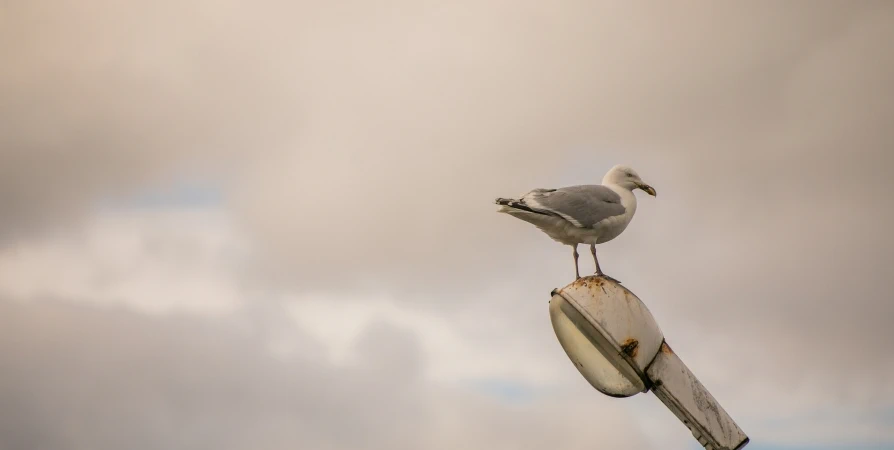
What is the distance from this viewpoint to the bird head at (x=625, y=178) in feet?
64.5

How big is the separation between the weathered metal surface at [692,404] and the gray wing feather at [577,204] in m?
8.02

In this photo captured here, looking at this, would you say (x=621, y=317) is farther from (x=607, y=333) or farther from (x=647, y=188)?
(x=647, y=188)

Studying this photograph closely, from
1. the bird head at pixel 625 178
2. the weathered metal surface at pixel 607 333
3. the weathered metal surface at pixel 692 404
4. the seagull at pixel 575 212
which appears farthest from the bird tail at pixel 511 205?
the weathered metal surface at pixel 692 404

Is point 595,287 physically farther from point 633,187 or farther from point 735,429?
point 633,187

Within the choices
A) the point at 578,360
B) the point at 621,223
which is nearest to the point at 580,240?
the point at 621,223

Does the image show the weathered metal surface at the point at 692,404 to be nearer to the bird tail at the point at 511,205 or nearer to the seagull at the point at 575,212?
the seagull at the point at 575,212

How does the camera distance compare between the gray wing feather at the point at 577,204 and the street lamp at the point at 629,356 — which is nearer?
the street lamp at the point at 629,356

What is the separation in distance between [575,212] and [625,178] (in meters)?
2.47

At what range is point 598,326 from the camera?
31.1 ft

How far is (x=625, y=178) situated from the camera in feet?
64.6

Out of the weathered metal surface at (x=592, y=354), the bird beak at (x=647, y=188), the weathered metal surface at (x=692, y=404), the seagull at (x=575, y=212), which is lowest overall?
the weathered metal surface at (x=692, y=404)

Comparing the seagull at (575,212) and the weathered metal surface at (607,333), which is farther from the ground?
the seagull at (575,212)

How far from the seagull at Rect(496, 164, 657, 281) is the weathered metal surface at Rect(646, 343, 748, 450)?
24.9 feet

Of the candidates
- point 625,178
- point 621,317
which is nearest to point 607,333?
point 621,317
